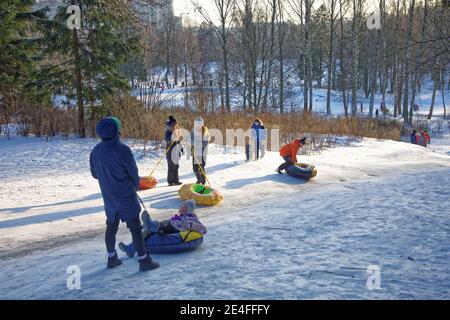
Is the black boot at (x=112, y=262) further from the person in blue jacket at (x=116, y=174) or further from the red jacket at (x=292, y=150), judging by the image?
the red jacket at (x=292, y=150)

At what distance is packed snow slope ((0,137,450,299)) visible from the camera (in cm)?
461

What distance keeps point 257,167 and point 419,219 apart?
647cm

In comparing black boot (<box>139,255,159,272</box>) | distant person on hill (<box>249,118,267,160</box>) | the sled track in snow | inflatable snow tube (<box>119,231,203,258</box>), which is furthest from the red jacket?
black boot (<box>139,255,159,272</box>)

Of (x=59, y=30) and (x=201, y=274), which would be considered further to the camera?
(x=59, y=30)

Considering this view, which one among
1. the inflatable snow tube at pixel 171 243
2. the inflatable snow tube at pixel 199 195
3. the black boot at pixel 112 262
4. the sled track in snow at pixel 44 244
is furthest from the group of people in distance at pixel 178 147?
the black boot at pixel 112 262

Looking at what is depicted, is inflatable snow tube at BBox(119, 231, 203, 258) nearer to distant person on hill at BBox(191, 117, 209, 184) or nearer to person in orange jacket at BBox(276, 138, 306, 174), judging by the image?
distant person on hill at BBox(191, 117, 209, 184)

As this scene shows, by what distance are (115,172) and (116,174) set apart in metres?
0.03

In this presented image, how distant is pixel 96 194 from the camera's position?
32.5 feet

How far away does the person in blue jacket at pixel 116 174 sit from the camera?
15.8 ft

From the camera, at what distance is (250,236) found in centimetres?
655

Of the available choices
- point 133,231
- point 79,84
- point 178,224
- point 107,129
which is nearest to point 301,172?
point 178,224

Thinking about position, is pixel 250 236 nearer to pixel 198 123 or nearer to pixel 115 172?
pixel 115 172

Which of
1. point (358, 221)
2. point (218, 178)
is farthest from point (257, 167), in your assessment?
point (358, 221)
